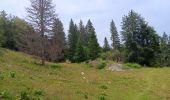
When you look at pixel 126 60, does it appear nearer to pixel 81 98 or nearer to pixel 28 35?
pixel 28 35

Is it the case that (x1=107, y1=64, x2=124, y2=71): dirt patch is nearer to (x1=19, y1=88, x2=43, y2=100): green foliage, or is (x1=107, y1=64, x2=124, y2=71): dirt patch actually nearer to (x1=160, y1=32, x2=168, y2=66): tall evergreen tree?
(x1=19, y1=88, x2=43, y2=100): green foliage

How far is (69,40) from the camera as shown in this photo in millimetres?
114688

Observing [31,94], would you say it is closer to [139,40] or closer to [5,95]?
[5,95]

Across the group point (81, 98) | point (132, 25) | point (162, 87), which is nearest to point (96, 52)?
point (132, 25)

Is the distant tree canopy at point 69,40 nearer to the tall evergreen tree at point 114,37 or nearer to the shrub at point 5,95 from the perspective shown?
the tall evergreen tree at point 114,37

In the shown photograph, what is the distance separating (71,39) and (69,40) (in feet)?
2.17

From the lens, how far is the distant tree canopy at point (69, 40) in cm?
5669

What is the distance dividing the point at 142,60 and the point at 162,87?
40.1 metres

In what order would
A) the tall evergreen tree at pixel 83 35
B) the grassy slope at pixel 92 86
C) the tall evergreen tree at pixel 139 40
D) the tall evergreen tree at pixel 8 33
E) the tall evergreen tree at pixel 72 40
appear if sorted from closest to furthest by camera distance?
the grassy slope at pixel 92 86 → the tall evergreen tree at pixel 139 40 → the tall evergreen tree at pixel 8 33 → the tall evergreen tree at pixel 72 40 → the tall evergreen tree at pixel 83 35

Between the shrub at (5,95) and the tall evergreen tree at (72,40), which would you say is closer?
the shrub at (5,95)

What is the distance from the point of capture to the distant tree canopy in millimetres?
56688

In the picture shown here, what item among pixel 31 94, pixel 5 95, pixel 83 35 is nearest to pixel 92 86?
pixel 31 94

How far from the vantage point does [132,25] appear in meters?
84.8

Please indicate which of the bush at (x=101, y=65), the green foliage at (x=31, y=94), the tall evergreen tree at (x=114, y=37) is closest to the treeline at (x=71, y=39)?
the tall evergreen tree at (x=114, y=37)
